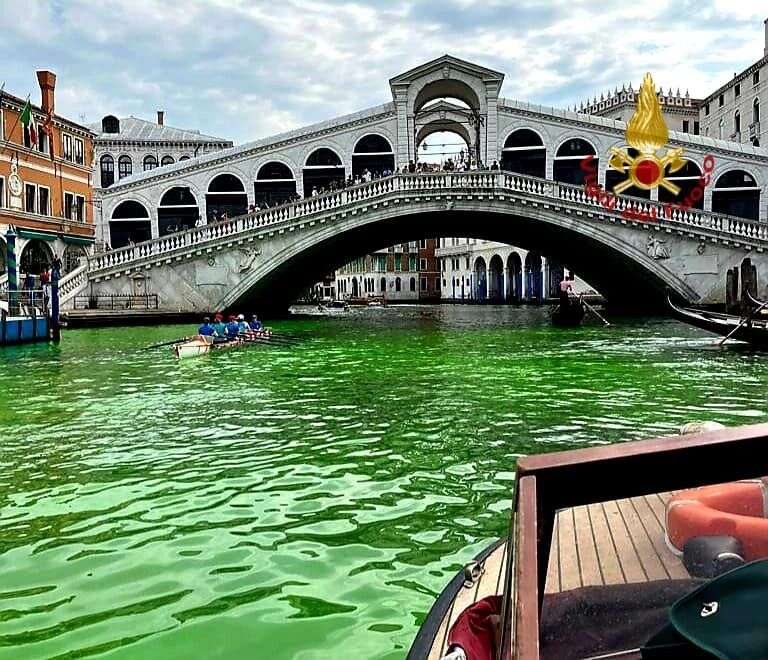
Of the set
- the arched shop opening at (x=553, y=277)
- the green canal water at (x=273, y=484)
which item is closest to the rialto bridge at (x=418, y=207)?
the green canal water at (x=273, y=484)

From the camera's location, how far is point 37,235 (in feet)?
85.7

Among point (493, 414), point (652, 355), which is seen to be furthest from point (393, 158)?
point (493, 414)

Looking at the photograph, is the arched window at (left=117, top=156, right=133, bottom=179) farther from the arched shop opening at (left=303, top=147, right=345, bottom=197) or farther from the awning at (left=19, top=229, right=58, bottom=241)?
the arched shop opening at (left=303, top=147, right=345, bottom=197)

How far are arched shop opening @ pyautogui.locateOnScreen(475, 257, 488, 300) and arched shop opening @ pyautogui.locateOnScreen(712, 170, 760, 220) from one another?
2464 centimetres

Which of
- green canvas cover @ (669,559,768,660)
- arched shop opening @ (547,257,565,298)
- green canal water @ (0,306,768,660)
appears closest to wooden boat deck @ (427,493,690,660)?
green canvas cover @ (669,559,768,660)

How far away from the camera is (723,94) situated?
3881 centimetres

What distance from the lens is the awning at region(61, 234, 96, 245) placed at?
29469mm

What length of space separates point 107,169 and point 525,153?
2028cm

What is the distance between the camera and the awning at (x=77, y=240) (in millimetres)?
29469

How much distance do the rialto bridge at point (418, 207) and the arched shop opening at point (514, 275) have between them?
53.9 feet

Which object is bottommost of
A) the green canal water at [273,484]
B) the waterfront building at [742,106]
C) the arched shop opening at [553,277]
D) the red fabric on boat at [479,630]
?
the green canal water at [273,484]

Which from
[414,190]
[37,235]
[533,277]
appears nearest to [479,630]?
[414,190]

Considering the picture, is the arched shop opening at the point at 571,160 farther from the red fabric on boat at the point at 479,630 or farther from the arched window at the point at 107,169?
the red fabric on boat at the point at 479,630

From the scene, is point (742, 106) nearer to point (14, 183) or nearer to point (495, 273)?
point (495, 273)
